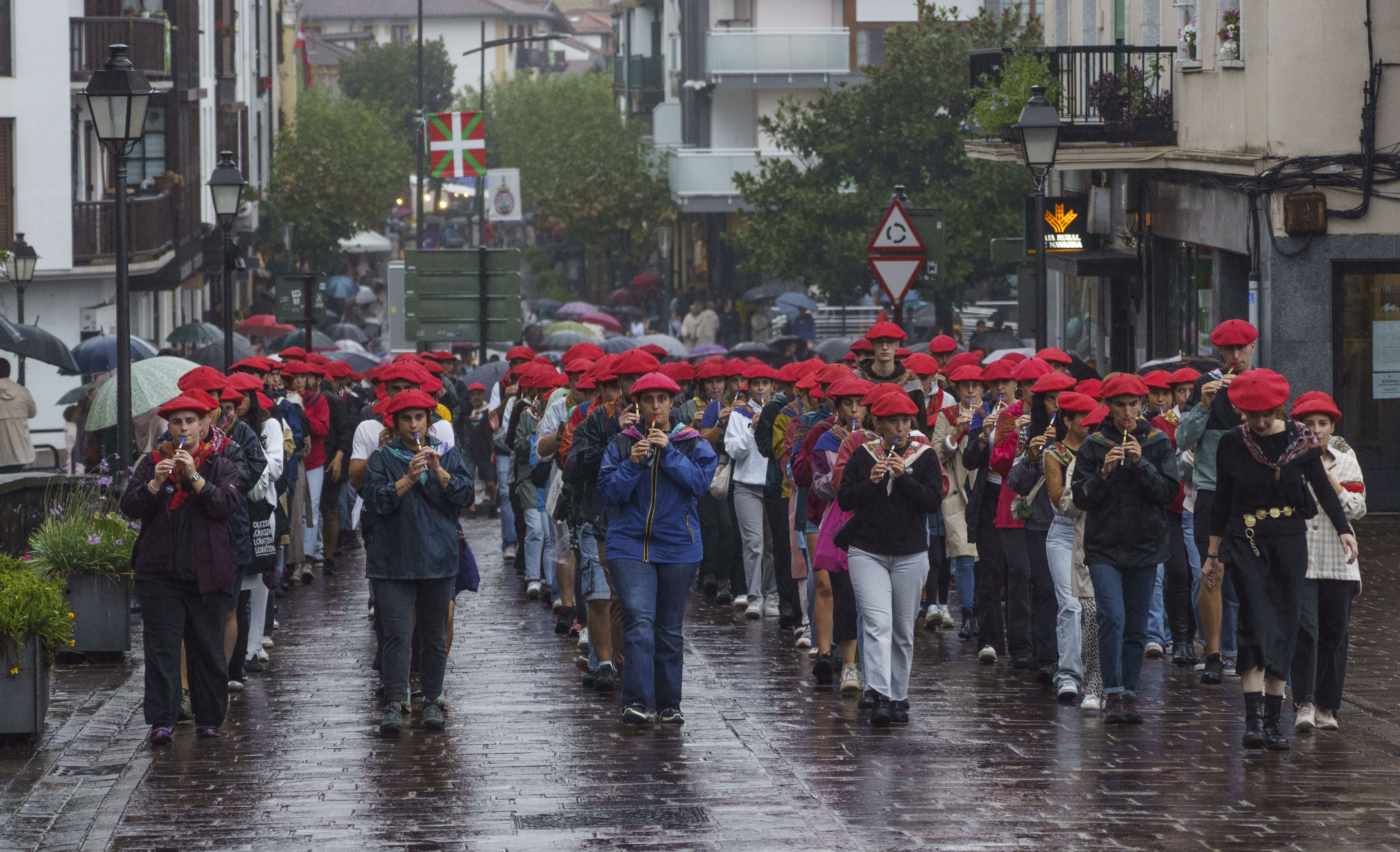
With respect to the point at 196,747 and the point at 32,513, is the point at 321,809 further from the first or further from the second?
the point at 32,513

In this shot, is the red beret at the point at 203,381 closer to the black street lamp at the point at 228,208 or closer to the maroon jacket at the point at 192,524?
the maroon jacket at the point at 192,524

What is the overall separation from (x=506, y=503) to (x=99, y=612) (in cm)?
650

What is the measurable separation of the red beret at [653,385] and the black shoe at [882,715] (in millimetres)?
1927

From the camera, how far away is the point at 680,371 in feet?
52.7

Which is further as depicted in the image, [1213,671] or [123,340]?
[123,340]

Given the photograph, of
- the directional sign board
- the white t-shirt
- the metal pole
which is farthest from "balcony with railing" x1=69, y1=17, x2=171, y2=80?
the white t-shirt

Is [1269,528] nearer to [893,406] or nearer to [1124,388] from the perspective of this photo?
[1124,388]

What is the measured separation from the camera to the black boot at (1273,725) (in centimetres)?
999

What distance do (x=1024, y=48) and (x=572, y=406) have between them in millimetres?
12780

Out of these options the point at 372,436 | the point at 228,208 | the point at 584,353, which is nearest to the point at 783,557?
the point at 584,353

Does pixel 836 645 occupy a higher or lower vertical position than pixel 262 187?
lower

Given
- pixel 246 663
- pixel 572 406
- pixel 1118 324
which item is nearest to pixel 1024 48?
pixel 1118 324

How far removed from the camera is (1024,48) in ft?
81.7

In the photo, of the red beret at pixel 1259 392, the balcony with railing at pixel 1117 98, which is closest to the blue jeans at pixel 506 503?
the balcony with railing at pixel 1117 98
